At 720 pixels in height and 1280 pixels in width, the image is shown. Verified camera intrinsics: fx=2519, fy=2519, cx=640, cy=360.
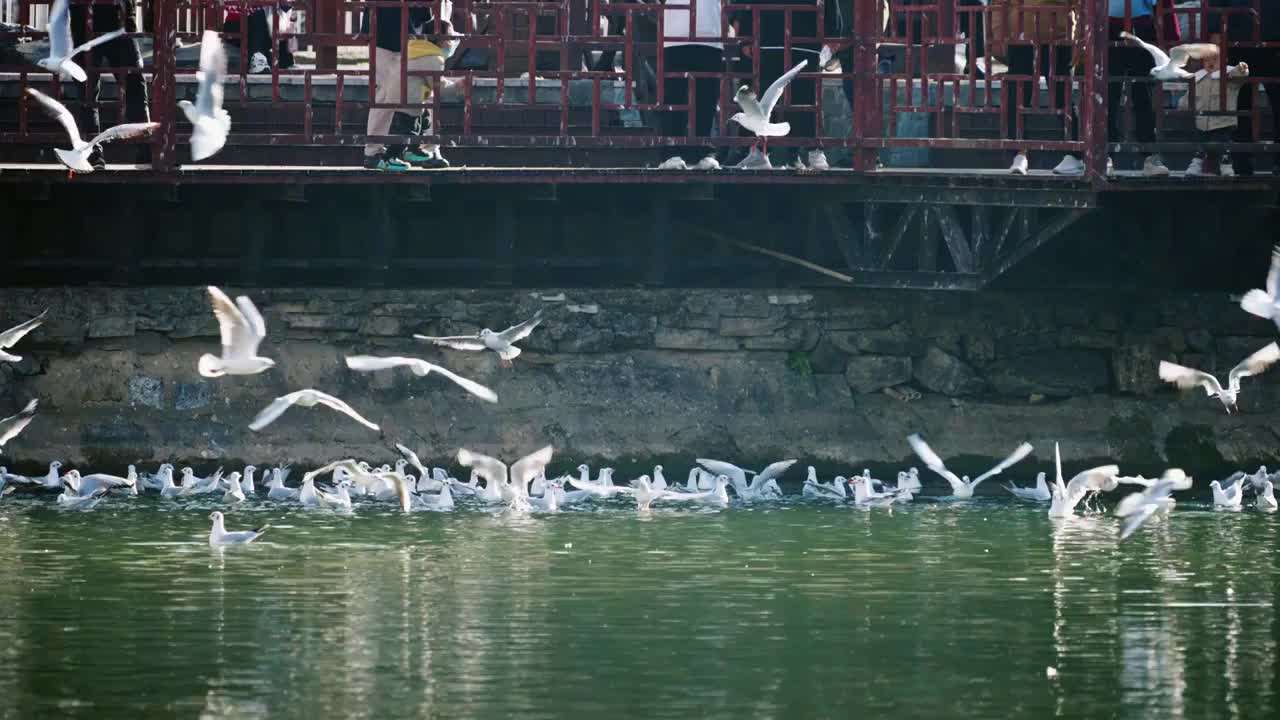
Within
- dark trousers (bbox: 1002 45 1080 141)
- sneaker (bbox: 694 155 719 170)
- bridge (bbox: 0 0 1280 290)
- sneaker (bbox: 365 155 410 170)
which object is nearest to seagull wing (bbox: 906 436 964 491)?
bridge (bbox: 0 0 1280 290)

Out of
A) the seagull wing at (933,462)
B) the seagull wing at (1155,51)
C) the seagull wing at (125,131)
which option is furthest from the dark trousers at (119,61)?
the seagull wing at (1155,51)

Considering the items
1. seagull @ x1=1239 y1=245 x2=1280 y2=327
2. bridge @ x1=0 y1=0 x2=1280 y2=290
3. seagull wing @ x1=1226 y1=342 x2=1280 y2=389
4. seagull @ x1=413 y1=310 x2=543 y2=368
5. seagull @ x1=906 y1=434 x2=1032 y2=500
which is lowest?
seagull @ x1=906 y1=434 x2=1032 y2=500

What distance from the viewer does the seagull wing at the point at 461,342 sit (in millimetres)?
15713

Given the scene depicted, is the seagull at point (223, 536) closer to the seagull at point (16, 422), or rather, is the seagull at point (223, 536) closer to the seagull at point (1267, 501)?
the seagull at point (16, 422)

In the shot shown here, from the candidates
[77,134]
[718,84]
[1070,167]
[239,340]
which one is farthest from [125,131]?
[1070,167]

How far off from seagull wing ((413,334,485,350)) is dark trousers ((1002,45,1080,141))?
3673 mm

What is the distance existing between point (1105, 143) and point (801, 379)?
278cm

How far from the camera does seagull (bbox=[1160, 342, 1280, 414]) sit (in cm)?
1590

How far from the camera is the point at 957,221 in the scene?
55.3ft

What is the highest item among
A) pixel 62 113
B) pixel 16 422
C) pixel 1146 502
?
pixel 62 113

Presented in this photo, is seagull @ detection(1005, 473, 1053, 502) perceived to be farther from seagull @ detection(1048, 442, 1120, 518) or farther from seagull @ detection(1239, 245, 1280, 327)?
seagull @ detection(1239, 245, 1280, 327)

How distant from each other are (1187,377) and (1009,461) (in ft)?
4.30

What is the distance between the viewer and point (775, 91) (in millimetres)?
15766

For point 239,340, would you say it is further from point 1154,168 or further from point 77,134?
point 1154,168
